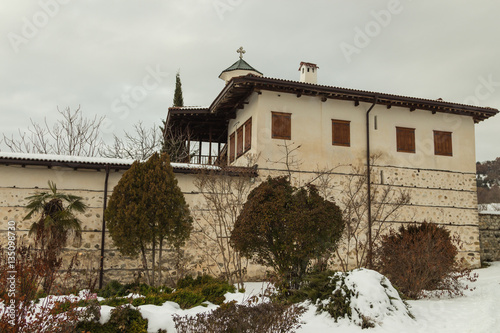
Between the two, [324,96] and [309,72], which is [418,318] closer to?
[324,96]

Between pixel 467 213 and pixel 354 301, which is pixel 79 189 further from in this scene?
pixel 467 213

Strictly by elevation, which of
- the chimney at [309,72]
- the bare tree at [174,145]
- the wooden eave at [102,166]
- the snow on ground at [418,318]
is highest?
the chimney at [309,72]

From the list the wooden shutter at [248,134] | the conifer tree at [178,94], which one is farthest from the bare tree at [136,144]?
the wooden shutter at [248,134]

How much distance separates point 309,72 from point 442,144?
18.4ft

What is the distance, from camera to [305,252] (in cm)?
781

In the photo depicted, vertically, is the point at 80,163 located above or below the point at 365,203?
above

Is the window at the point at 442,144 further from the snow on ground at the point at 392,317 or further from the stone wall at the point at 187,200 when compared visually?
the snow on ground at the point at 392,317

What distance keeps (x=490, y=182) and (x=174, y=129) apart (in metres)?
35.4

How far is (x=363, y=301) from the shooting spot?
6.73 meters

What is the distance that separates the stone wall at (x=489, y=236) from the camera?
673 inches

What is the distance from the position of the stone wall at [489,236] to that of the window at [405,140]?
4.84 meters

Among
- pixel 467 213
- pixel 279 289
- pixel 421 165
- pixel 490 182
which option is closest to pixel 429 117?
pixel 421 165

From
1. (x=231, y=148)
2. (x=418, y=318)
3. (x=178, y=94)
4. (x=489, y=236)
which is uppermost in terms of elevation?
(x=178, y=94)

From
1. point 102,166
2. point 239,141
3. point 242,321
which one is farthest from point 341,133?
point 242,321
